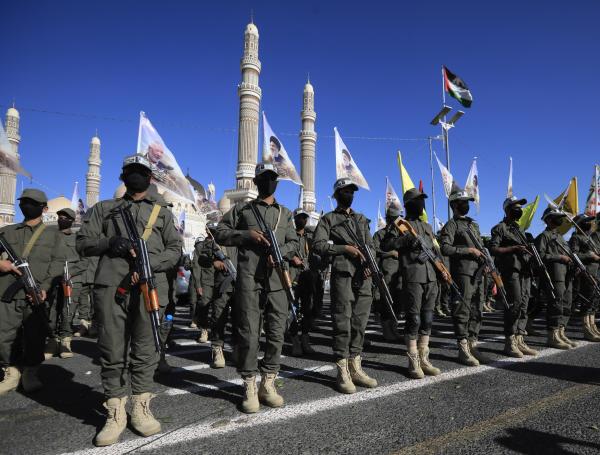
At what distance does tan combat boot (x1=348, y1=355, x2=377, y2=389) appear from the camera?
3.90 metres

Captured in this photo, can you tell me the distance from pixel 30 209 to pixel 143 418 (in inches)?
112

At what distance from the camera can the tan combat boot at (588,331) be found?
6.45 meters

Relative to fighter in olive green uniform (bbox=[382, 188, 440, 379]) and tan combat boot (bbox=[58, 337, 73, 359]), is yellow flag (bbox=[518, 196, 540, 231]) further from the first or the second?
tan combat boot (bbox=[58, 337, 73, 359])

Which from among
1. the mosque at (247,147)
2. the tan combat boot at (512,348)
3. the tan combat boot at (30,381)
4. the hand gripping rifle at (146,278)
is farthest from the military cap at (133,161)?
the mosque at (247,147)

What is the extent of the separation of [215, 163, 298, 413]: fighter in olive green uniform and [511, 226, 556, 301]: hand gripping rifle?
395cm

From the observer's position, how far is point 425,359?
4.45 m

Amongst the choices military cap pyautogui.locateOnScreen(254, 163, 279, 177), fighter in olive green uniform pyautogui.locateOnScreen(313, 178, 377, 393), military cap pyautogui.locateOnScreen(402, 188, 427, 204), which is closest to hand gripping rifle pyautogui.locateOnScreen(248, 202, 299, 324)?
military cap pyautogui.locateOnScreen(254, 163, 279, 177)

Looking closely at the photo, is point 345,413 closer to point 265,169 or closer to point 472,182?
point 265,169

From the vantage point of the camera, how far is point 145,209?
323 centimetres

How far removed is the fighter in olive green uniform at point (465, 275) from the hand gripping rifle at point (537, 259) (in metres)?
1.01

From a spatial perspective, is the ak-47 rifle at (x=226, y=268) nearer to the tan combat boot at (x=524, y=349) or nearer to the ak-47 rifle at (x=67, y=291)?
the ak-47 rifle at (x=67, y=291)

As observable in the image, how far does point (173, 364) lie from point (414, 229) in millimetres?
3584

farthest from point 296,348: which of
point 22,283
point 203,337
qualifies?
point 22,283

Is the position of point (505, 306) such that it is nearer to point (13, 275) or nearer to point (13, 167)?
point (13, 275)
